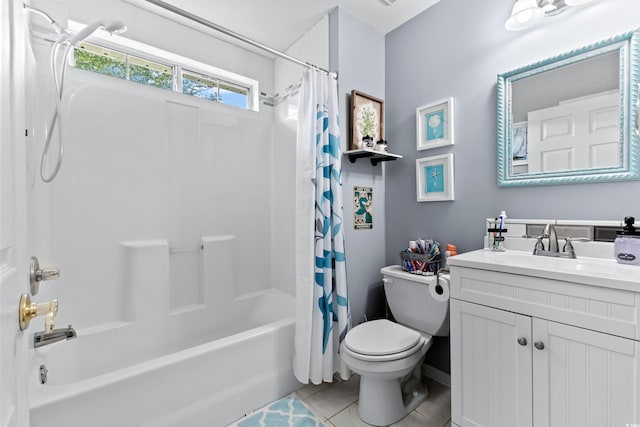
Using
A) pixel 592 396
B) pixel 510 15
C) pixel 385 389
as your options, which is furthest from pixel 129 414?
pixel 510 15

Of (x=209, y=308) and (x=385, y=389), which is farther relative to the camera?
(x=209, y=308)

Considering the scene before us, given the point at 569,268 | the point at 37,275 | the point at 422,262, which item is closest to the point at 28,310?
the point at 37,275

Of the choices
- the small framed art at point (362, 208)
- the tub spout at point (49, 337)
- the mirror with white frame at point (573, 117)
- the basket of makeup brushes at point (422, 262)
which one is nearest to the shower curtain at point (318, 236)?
the small framed art at point (362, 208)

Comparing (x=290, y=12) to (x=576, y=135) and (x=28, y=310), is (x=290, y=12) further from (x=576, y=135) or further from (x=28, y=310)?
(x=28, y=310)

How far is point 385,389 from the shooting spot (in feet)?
4.96

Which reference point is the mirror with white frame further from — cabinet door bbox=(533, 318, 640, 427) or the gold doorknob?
the gold doorknob

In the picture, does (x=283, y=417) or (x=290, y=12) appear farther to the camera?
(x=290, y=12)

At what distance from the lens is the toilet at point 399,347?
4.71 ft

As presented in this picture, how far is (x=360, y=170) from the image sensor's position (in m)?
2.06

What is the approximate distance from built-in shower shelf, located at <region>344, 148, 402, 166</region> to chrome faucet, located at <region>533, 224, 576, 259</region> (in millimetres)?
952

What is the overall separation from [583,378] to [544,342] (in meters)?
0.14

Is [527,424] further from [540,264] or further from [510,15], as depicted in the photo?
[510,15]

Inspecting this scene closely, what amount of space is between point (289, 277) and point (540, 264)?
1.77 meters

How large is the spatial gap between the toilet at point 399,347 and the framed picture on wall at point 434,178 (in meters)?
0.53
